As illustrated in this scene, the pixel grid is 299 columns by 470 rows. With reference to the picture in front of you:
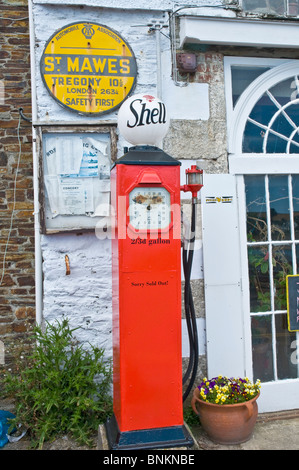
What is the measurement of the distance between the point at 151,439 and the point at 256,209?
2.19 meters

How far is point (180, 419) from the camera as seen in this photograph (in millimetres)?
2877

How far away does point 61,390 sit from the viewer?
3.34 metres

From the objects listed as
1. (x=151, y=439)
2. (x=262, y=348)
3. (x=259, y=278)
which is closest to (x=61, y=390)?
(x=151, y=439)

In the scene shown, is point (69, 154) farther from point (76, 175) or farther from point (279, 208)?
point (279, 208)

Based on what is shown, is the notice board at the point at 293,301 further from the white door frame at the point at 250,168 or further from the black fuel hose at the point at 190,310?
the black fuel hose at the point at 190,310

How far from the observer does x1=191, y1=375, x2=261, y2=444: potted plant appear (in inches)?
129

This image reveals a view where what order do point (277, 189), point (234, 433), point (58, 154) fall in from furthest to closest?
point (277, 189) < point (58, 154) < point (234, 433)

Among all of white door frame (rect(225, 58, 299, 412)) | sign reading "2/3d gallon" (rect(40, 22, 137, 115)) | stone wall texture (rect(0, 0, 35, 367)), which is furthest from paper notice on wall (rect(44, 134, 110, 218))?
white door frame (rect(225, 58, 299, 412))

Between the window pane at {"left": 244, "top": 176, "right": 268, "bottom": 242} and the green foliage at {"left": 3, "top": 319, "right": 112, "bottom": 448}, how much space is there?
174 centimetres

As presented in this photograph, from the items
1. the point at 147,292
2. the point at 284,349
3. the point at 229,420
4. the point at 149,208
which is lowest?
the point at 229,420

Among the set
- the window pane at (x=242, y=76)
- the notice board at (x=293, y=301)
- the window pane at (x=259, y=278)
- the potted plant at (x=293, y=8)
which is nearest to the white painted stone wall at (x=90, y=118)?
the window pane at (x=242, y=76)

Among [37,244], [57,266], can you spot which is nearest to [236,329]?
[57,266]

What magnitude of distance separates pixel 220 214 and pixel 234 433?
69.8 inches

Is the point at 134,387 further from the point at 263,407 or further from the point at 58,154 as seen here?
the point at 58,154
